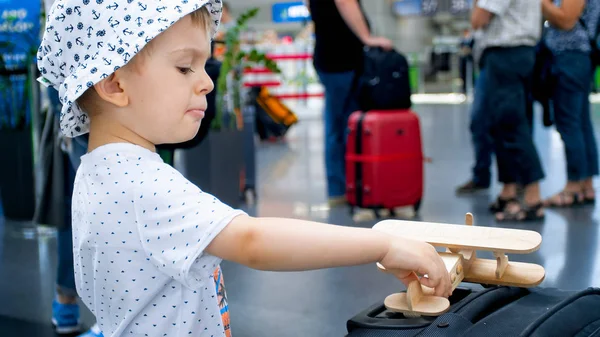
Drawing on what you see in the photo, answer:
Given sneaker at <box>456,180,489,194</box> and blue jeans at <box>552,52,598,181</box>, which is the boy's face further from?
sneaker at <box>456,180,489,194</box>

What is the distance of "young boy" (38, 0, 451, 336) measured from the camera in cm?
94

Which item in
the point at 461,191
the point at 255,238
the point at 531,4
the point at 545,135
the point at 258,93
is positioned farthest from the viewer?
the point at 258,93

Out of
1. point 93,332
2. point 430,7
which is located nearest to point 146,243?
point 93,332

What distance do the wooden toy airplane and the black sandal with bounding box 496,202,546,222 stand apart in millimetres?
2245

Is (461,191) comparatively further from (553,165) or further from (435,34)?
(435,34)

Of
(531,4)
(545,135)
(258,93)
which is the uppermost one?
(531,4)

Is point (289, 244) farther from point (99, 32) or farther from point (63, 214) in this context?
point (63, 214)

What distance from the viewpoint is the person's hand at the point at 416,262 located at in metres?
1.01

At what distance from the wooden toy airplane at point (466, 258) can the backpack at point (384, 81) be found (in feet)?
7.94

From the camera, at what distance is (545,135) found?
7.30m

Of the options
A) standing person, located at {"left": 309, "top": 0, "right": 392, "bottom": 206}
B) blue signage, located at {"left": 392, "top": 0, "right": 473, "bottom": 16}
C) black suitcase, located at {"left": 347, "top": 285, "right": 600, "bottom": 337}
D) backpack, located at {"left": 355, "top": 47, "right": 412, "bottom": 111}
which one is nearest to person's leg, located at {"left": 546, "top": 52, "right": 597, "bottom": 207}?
backpack, located at {"left": 355, "top": 47, "right": 412, "bottom": 111}

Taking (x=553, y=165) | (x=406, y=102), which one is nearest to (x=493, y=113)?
(x=406, y=102)

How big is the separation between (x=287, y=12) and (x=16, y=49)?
52.5 ft

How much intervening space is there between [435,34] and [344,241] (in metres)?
23.8
